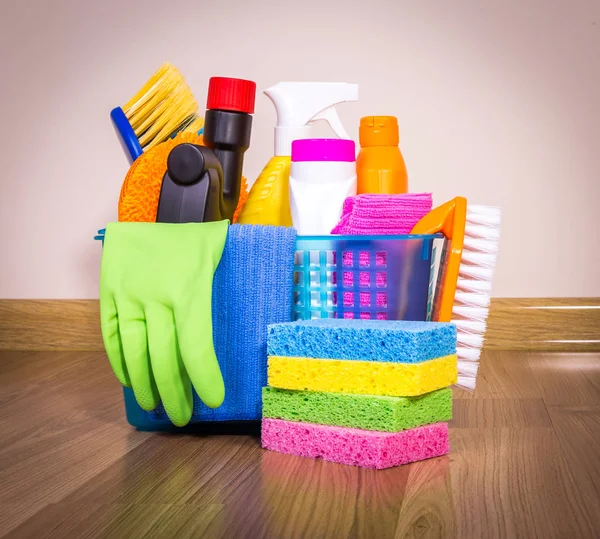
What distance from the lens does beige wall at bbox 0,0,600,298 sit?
1.53 metres

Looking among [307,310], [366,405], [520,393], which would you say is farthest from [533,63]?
[366,405]

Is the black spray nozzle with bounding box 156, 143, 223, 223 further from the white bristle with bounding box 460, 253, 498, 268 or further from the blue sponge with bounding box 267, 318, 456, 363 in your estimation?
the white bristle with bounding box 460, 253, 498, 268

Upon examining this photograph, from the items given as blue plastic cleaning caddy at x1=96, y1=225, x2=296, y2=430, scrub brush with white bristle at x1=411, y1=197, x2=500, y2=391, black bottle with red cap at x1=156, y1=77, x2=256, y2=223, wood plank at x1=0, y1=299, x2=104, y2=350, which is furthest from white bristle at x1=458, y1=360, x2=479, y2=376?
wood plank at x1=0, y1=299, x2=104, y2=350

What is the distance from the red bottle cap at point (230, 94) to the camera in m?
1.05

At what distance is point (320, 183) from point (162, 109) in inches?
16.8

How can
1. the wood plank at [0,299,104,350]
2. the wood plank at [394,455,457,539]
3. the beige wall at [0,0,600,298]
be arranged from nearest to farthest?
the wood plank at [394,455,457,539] < the beige wall at [0,0,600,298] < the wood plank at [0,299,104,350]

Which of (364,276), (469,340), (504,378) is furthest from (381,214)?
(504,378)

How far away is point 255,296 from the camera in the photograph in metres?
0.93

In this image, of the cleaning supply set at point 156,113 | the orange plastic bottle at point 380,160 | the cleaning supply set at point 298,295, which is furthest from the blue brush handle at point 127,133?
the orange plastic bottle at point 380,160

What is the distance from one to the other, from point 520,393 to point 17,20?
3.81ft

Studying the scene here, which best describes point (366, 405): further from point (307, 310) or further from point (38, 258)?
point (38, 258)

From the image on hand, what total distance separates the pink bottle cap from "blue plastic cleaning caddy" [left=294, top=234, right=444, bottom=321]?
0.38 feet

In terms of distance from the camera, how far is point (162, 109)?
1.33 metres

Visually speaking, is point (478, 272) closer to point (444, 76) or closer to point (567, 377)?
point (567, 377)
